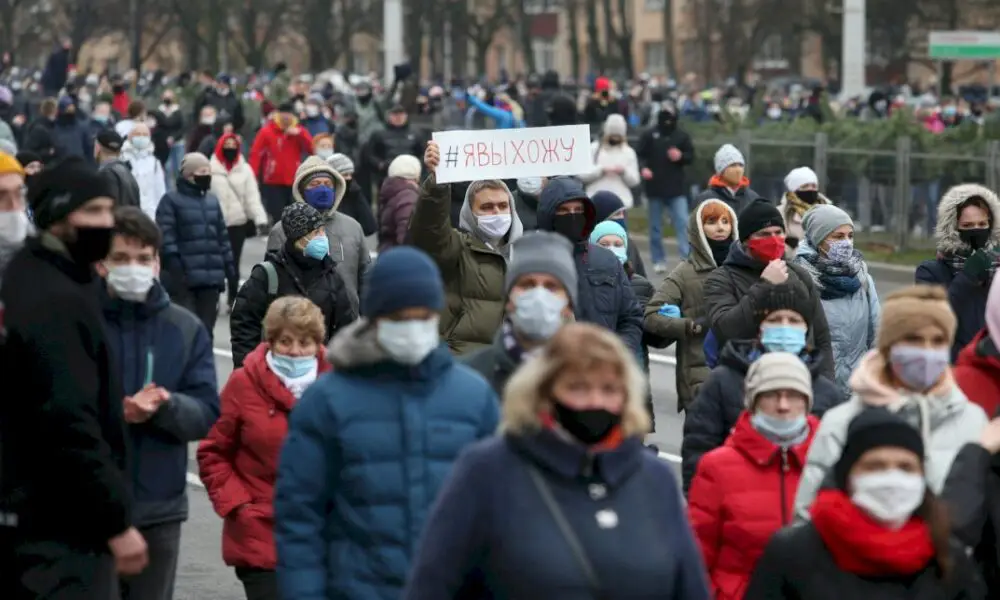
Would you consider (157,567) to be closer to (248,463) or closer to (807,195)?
(248,463)

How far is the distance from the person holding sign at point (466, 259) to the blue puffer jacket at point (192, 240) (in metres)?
6.26

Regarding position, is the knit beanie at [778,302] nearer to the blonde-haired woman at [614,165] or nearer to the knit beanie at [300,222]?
the knit beanie at [300,222]

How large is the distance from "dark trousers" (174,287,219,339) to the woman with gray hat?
5.73 meters

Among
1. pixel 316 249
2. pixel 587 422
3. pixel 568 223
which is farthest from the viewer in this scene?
pixel 316 249

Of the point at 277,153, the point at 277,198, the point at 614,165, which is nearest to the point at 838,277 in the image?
the point at 614,165

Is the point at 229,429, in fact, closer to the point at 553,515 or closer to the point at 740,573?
the point at 740,573

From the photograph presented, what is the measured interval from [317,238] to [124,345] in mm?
3195

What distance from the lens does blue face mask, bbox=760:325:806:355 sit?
331 inches

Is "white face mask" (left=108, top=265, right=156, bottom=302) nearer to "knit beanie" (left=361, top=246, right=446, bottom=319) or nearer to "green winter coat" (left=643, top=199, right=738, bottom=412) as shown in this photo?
"knit beanie" (left=361, top=246, right=446, bottom=319)

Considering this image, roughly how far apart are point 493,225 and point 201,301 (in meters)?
6.59

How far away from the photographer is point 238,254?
20203 millimetres

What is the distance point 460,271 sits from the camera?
9.41 m

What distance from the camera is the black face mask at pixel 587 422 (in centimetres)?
506

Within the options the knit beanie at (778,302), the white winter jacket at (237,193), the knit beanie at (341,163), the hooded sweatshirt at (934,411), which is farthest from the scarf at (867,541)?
the white winter jacket at (237,193)
